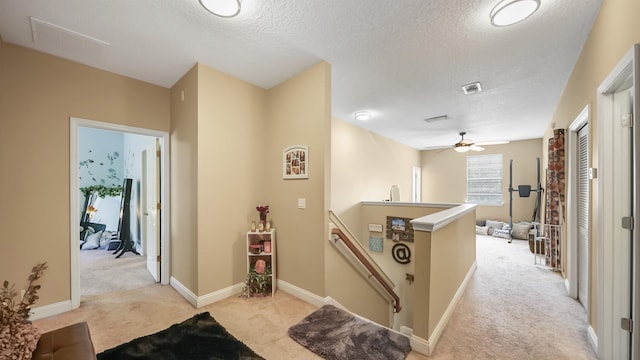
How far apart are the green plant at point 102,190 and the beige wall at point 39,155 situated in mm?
3522

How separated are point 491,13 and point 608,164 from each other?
1392mm

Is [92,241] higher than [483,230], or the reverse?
[92,241]

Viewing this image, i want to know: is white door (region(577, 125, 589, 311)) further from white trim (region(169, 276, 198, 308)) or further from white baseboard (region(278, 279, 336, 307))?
white trim (region(169, 276, 198, 308))

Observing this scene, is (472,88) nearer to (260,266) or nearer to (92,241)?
(260,266)

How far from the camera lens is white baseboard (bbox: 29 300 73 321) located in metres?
2.43

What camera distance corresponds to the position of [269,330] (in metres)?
2.28

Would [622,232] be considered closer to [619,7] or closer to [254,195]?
[619,7]

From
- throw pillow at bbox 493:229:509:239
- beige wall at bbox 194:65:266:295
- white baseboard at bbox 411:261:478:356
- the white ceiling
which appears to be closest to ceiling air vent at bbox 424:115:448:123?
the white ceiling

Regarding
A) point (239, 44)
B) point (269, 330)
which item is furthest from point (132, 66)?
point (269, 330)

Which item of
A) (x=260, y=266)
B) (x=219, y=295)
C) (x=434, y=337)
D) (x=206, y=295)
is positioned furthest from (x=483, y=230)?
(x=206, y=295)

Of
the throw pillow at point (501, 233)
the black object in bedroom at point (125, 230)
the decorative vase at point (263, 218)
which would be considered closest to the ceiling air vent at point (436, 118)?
the decorative vase at point (263, 218)

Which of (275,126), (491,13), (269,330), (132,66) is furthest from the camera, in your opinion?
(275,126)

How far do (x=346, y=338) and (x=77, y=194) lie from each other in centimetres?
318

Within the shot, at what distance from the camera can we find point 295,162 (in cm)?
297
